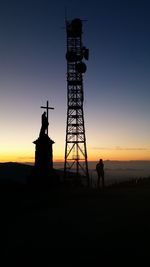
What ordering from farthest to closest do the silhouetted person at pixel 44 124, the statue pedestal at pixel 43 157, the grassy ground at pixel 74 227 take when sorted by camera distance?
1. the silhouetted person at pixel 44 124
2. the statue pedestal at pixel 43 157
3. the grassy ground at pixel 74 227

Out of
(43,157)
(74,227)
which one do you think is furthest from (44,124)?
(74,227)

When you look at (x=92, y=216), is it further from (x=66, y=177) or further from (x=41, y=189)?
(x=66, y=177)

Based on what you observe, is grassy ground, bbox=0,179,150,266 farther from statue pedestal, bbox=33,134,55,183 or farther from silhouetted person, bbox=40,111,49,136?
silhouetted person, bbox=40,111,49,136

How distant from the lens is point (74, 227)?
1193 cm

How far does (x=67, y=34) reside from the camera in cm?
4200

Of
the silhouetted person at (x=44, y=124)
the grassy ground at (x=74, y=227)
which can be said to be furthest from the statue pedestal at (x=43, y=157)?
the grassy ground at (x=74, y=227)

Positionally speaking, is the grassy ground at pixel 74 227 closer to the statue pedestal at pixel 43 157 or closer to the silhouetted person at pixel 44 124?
the statue pedestal at pixel 43 157

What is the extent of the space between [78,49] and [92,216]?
30588 millimetres

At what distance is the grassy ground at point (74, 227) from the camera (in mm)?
9492

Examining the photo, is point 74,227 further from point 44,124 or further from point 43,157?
point 44,124

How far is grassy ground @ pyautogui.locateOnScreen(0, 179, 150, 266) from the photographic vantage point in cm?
949

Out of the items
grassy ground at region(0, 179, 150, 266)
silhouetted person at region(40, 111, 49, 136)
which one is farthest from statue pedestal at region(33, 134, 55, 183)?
grassy ground at region(0, 179, 150, 266)

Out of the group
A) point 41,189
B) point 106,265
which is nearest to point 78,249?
point 106,265

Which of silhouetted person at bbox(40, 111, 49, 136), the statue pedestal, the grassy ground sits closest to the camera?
the grassy ground
